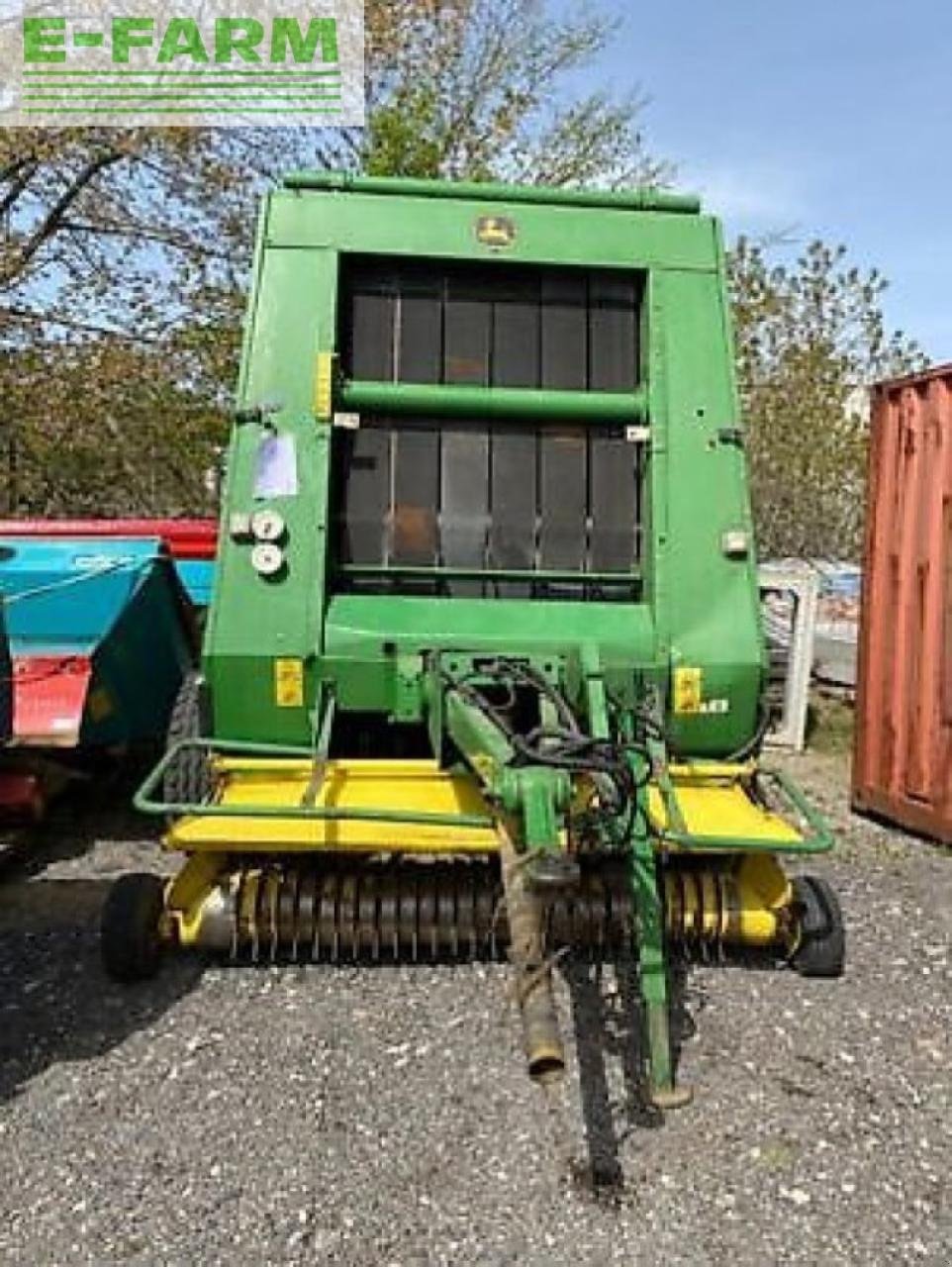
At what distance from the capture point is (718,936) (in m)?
3.58

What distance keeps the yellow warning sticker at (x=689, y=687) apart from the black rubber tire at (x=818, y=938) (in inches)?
27.0

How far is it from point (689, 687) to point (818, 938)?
89 cm

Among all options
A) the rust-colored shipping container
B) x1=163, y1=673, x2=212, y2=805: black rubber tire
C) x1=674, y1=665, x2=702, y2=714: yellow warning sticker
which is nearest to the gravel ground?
x1=163, y1=673, x2=212, y2=805: black rubber tire

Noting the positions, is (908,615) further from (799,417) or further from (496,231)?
(799,417)

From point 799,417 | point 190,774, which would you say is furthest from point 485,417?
point 799,417

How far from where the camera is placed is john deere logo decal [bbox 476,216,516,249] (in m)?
4.12

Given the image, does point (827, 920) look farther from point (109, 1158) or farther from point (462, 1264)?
point (109, 1158)

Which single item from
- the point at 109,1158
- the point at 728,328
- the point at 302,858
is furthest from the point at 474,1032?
the point at 728,328

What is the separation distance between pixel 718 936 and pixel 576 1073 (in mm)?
778

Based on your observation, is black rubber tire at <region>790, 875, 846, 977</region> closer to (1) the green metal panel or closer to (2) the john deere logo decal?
(1) the green metal panel

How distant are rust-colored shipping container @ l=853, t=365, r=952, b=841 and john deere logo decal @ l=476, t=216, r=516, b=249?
2817 mm

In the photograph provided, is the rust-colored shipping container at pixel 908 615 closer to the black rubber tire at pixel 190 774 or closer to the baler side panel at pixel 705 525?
the baler side panel at pixel 705 525

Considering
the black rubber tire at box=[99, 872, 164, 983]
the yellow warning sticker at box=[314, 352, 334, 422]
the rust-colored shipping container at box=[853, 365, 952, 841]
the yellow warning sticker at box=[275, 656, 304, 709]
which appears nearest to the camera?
the black rubber tire at box=[99, 872, 164, 983]

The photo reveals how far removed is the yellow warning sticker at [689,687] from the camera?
12.6ft
